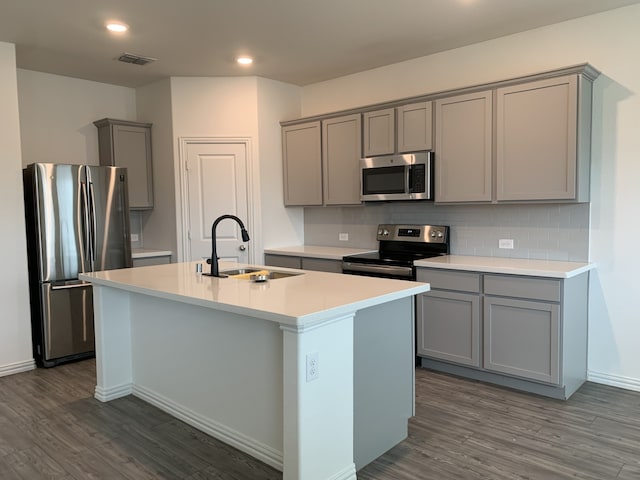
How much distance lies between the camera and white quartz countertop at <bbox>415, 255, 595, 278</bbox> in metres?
3.21

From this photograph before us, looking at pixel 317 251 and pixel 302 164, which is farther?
pixel 302 164

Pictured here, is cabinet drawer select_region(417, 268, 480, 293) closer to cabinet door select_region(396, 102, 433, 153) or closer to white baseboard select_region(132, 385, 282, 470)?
cabinet door select_region(396, 102, 433, 153)

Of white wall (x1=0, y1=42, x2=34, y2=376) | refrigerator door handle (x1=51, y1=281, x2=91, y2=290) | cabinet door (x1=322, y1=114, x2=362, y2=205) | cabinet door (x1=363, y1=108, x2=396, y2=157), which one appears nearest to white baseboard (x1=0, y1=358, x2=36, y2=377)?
white wall (x1=0, y1=42, x2=34, y2=376)

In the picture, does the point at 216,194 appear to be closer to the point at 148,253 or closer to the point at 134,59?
the point at 148,253

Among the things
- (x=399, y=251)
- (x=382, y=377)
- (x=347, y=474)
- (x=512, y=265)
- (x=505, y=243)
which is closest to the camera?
(x=347, y=474)

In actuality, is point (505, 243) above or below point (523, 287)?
above

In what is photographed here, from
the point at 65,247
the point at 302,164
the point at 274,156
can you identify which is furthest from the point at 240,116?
the point at 65,247

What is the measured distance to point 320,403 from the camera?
2.12 meters

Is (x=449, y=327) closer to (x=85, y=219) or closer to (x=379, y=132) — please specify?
(x=379, y=132)

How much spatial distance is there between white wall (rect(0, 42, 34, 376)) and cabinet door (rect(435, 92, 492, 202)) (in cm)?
342

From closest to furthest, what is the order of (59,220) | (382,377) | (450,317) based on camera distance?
(382,377) < (450,317) < (59,220)

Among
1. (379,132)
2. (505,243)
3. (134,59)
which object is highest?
(134,59)

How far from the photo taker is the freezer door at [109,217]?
438cm

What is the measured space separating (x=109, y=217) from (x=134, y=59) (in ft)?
4.69
